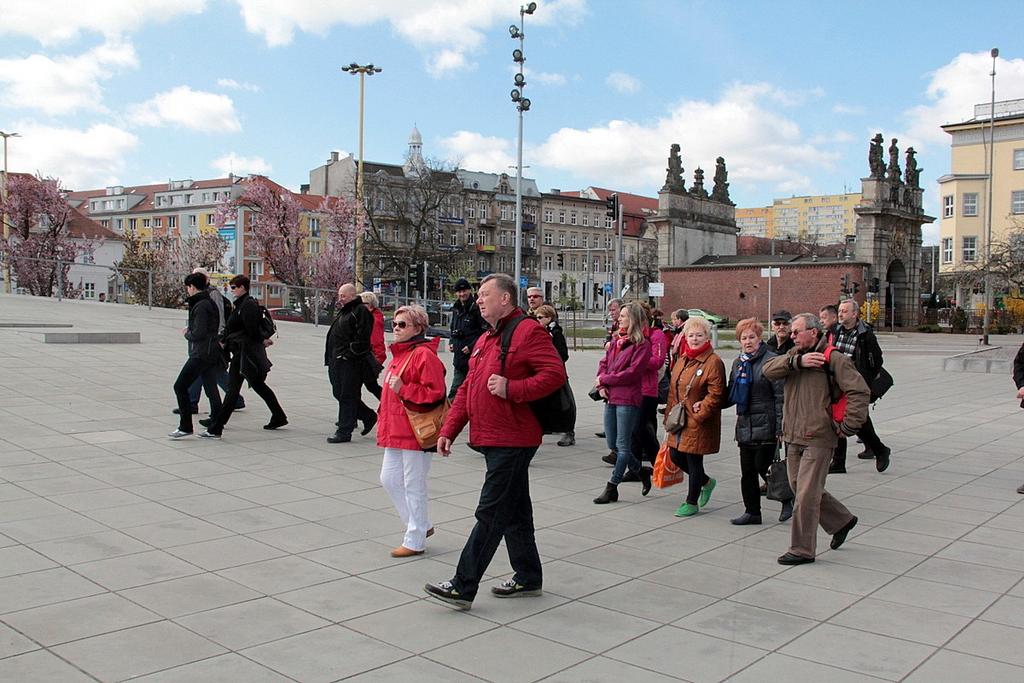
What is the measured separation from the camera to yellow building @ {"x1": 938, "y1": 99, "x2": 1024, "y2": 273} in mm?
71938

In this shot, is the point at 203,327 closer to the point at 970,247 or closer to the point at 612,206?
the point at 612,206

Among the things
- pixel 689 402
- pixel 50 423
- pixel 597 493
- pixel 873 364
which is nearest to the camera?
pixel 689 402

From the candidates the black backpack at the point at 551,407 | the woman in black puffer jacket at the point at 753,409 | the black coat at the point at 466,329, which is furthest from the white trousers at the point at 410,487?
the black coat at the point at 466,329

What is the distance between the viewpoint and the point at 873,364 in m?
9.97

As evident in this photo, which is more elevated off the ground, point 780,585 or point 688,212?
point 688,212

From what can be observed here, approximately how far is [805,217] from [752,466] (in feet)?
583

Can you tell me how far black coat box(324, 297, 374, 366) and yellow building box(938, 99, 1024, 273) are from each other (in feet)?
→ 231

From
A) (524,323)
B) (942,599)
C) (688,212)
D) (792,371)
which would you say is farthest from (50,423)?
(688,212)

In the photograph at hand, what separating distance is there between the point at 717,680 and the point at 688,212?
58925 millimetres

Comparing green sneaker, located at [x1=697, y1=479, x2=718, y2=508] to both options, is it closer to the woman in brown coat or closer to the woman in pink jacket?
the woman in brown coat

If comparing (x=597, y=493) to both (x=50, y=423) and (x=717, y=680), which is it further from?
(x=50, y=423)

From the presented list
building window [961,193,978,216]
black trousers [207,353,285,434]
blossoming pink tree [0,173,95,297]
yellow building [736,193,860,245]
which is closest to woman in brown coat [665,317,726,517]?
black trousers [207,353,285,434]

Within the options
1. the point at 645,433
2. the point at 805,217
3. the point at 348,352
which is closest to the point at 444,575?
the point at 645,433

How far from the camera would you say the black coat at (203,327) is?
10.2 meters
